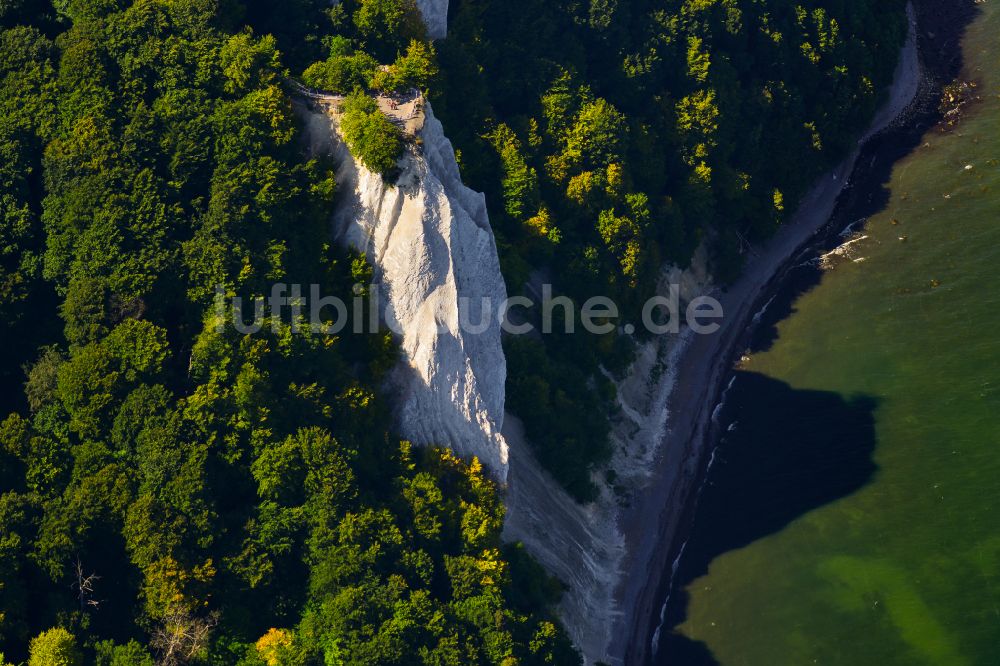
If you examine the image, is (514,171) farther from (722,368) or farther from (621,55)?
(722,368)

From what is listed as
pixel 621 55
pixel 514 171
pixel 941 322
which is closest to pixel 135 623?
pixel 514 171

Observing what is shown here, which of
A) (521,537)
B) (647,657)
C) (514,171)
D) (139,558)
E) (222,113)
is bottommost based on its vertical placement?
(647,657)

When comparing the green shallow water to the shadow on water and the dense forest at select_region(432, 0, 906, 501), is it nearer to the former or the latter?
the shadow on water

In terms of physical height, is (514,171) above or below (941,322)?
above

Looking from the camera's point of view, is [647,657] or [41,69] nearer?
[41,69]

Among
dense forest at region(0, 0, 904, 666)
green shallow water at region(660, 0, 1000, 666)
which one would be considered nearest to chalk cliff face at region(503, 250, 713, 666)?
dense forest at region(0, 0, 904, 666)

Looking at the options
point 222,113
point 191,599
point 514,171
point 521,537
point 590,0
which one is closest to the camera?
point 191,599
